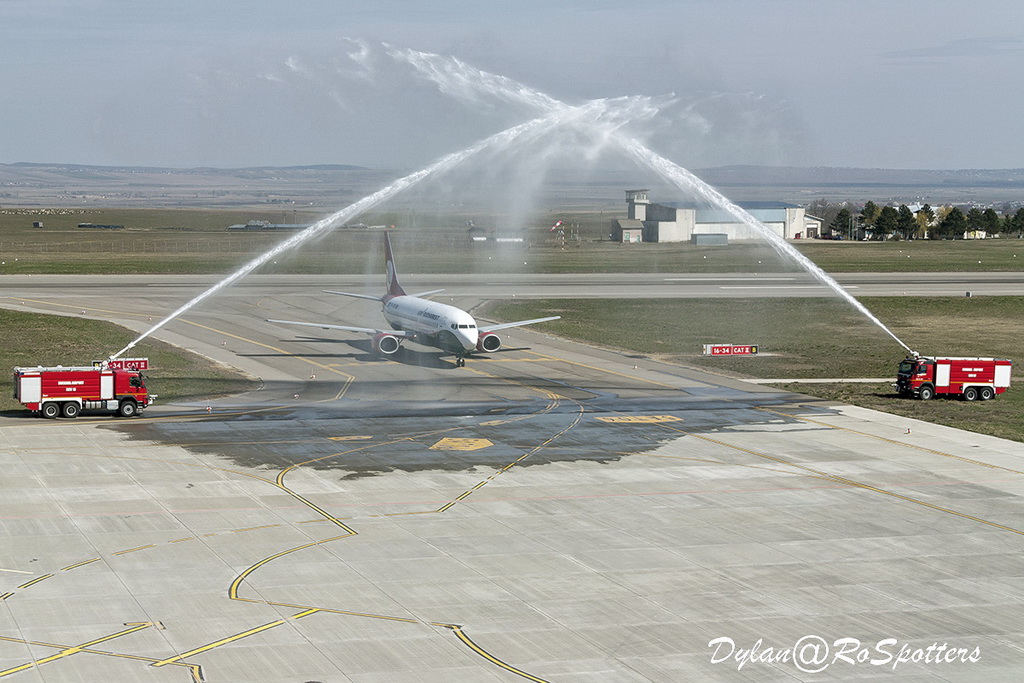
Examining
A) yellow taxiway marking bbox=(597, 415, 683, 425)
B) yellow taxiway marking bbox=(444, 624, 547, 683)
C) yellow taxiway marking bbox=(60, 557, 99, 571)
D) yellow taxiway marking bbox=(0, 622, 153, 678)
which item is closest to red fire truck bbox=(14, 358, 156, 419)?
yellow taxiway marking bbox=(597, 415, 683, 425)

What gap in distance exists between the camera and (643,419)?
215 feet

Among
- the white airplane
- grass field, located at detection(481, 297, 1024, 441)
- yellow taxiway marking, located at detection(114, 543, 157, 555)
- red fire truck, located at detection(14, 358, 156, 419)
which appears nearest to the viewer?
yellow taxiway marking, located at detection(114, 543, 157, 555)

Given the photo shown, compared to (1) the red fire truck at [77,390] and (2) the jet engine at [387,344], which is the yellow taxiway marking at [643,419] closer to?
(2) the jet engine at [387,344]

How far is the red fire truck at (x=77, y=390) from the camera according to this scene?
206 ft

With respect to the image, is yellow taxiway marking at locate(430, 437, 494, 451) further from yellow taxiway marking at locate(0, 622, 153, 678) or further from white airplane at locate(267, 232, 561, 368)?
yellow taxiway marking at locate(0, 622, 153, 678)

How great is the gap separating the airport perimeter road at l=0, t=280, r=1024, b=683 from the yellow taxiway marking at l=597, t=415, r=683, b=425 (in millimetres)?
346

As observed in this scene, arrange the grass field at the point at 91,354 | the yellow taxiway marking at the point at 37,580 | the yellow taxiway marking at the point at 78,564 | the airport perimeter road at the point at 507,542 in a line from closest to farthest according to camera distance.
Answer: the airport perimeter road at the point at 507,542
the yellow taxiway marking at the point at 37,580
the yellow taxiway marking at the point at 78,564
the grass field at the point at 91,354

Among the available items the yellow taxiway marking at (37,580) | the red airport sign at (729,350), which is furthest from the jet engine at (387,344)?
the yellow taxiway marking at (37,580)

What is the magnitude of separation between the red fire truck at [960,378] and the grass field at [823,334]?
836 mm

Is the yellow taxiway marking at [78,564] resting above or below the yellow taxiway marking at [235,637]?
above

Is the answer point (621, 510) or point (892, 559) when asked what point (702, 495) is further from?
point (892, 559)

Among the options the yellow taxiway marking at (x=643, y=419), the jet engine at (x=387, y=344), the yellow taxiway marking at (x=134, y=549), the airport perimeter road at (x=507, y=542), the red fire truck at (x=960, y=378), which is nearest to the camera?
the airport perimeter road at (x=507, y=542)

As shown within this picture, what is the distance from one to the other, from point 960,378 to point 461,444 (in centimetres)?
3474

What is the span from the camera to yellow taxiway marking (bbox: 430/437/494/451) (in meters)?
57.1
